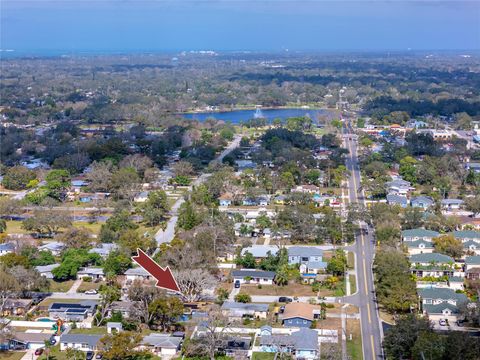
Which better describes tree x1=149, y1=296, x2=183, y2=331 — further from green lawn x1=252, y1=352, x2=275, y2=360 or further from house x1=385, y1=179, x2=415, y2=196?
house x1=385, y1=179, x2=415, y2=196

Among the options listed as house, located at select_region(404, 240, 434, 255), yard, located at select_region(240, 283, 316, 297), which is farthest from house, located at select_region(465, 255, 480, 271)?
yard, located at select_region(240, 283, 316, 297)

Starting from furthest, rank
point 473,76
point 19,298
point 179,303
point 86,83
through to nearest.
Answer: point 473,76 → point 86,83 → point 19,298 → point 179,303

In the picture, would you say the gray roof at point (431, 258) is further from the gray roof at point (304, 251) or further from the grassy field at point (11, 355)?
the grassy field at point (11, 355)

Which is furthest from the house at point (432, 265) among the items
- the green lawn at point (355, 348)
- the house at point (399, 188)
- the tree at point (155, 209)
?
the tree at point (155, 209)

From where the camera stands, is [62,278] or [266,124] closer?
[62,278]

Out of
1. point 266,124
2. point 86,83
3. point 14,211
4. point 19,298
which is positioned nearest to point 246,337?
point 19,298

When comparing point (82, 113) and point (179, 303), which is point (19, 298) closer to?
point (179, 303)
